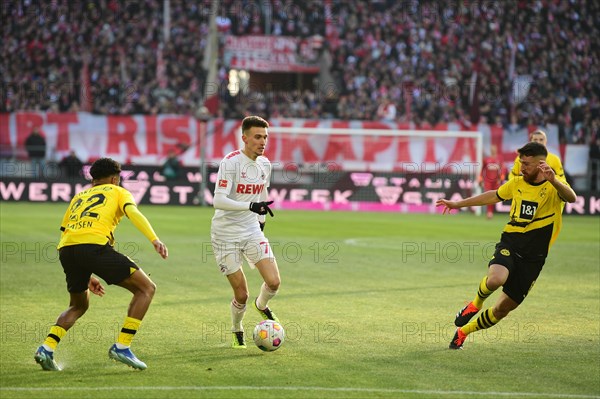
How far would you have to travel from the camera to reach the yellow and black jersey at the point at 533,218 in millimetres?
9102

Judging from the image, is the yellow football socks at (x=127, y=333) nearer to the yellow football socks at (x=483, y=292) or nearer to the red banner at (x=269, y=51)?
the yellow football socks at (x=483, y=292)

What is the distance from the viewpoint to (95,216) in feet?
26.4

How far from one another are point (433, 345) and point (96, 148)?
2390 centimetres

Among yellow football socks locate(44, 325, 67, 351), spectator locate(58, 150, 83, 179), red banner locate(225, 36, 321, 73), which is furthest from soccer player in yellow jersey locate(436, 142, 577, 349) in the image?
red banner locate(225, 36, 321, 73)

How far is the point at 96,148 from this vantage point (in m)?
31.7

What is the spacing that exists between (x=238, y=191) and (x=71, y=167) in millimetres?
21995

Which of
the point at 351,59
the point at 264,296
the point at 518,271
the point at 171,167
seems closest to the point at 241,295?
the point at 264,296

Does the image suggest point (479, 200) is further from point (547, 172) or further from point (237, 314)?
point (237, 314)

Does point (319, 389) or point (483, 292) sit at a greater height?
point (483, 292)

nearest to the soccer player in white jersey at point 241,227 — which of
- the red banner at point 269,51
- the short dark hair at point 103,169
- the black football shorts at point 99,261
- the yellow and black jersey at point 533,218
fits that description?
the short dark hair at point 103,169

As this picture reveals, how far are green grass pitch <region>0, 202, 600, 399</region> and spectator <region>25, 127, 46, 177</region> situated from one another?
1090 cm

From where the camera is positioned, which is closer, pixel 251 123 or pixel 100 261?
pixel 100 261

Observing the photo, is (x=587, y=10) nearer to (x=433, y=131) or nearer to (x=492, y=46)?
(x=492, y=46)

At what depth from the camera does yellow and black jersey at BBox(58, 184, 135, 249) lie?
26.2 ft
